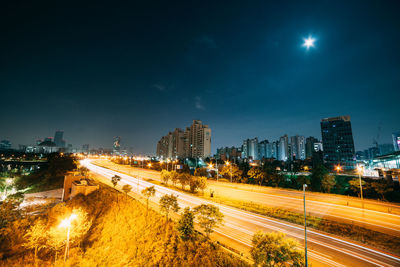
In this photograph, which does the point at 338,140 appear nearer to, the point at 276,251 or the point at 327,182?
the point at 327,182

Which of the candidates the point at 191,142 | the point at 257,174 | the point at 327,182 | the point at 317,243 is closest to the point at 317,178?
the point at 327,182

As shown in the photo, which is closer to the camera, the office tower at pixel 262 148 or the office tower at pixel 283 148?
the office tower at pixel 283 148

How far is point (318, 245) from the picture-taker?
15.2 m

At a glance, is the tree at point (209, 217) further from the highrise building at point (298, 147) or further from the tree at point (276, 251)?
the highrise building at point (298, 147)

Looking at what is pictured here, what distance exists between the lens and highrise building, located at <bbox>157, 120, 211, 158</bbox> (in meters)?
151

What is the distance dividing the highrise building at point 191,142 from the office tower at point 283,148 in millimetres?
82823

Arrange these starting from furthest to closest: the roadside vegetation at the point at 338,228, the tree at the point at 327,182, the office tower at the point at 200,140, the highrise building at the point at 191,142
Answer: the highrise building at the point at 191,142
the office tower at the point at 200,140
the tree at the point at 327,182
the roadside vegetation at the point at 338,228

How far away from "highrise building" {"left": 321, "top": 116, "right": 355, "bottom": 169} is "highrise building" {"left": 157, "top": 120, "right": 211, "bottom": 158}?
90371 mm

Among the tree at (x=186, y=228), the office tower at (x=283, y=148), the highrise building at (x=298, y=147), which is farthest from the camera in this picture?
the highrise building at (x=298, y=147)

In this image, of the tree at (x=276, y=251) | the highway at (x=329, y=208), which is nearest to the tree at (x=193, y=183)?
the highway at (x=329, y=208)

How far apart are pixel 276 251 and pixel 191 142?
492ft

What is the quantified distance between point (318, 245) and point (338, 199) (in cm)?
1779

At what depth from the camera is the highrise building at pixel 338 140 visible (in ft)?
371

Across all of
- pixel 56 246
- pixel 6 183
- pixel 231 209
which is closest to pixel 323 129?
pixel 231 209
